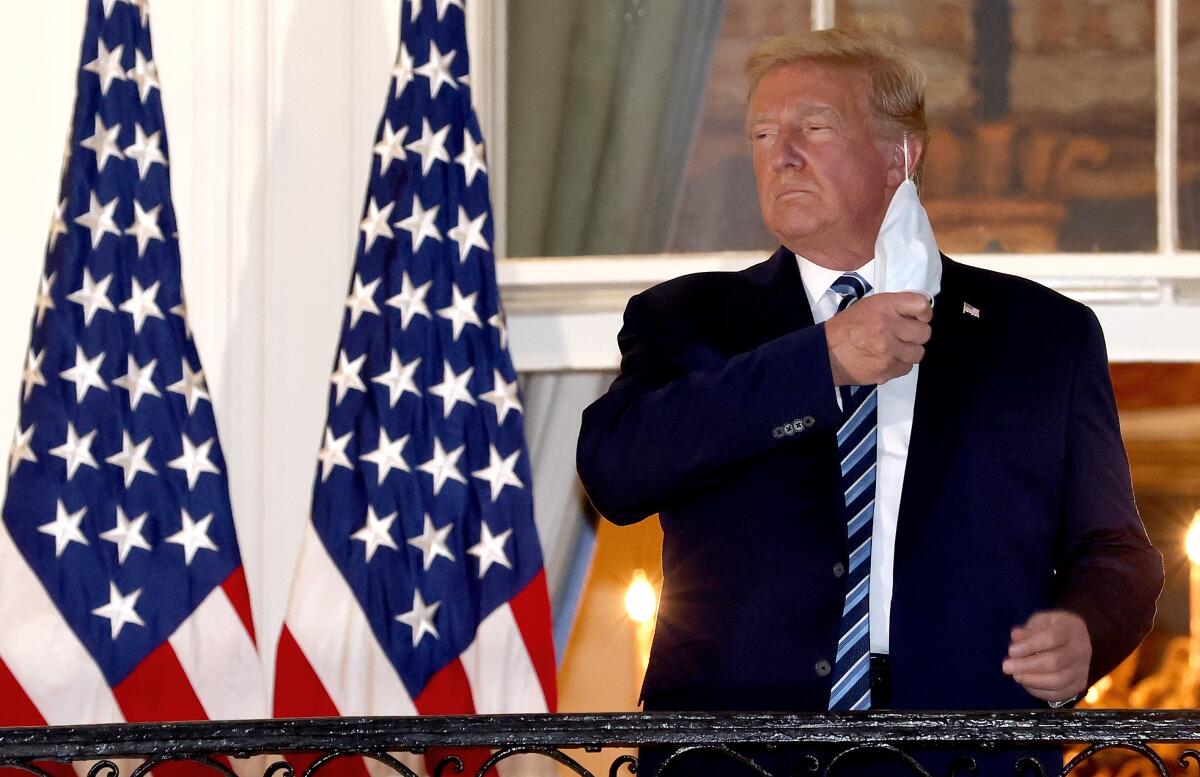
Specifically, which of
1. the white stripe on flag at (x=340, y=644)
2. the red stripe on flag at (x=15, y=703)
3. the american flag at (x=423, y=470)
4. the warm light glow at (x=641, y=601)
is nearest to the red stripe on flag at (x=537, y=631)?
the american flag at (x=423, y=470)

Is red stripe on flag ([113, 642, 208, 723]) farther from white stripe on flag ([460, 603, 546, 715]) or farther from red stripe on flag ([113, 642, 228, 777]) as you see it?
white stripe on flag ([460, 603, 546, 715])

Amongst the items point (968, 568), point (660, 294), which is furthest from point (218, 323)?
point (968, 568)

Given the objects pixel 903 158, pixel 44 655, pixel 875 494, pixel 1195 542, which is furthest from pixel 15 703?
pixel 1195 542

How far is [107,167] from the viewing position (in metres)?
2.95

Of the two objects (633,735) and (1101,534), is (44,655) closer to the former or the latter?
(633,735)

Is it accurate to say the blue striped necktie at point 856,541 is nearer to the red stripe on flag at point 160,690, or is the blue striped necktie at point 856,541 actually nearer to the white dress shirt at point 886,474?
the white dress shirt at point 886,474

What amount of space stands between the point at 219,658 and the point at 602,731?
152 cm

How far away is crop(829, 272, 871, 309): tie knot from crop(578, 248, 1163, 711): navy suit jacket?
11 centimetres

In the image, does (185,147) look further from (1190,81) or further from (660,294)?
(1190,81)

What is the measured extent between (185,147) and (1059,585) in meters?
2.30

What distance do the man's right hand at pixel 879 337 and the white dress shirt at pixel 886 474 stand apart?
0.19 m

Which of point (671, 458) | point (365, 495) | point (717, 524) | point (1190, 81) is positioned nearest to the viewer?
point (671, 458)

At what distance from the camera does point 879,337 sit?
1.57 meters

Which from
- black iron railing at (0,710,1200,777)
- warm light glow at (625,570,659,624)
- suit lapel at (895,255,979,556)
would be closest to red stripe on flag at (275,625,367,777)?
black iron railing at (0,710,1200,777)
